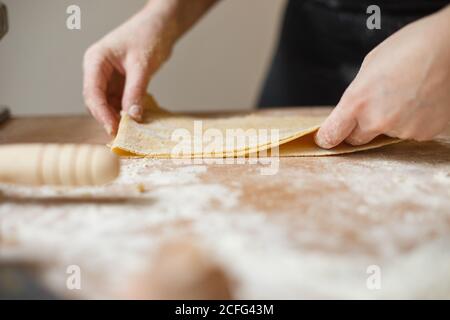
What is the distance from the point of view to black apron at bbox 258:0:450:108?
1.21 meters

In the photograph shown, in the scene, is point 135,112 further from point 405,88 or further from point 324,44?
point 324,44

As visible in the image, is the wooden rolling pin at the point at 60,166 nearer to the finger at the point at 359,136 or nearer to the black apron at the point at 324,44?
the finger at the point at 359,136

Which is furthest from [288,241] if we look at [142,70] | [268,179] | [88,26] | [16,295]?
[88,26]

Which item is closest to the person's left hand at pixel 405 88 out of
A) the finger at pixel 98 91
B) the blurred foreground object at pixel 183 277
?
the blurred foreground object at pixel 183 277

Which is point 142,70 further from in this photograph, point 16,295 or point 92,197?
point 16,295

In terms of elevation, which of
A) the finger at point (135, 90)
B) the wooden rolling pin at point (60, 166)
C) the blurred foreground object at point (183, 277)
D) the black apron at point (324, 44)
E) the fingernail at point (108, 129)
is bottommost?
the blurred foreground object at point (183, 277)

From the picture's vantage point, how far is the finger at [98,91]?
3.27ft

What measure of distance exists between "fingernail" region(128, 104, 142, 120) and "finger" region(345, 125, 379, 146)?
42 cm

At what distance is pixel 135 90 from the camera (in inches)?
40.5

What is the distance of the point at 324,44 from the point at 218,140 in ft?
2.25

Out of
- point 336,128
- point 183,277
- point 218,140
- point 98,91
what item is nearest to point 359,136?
point 336,128

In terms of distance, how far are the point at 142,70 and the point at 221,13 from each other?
1274 millimetres

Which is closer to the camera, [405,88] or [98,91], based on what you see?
[405,88]
